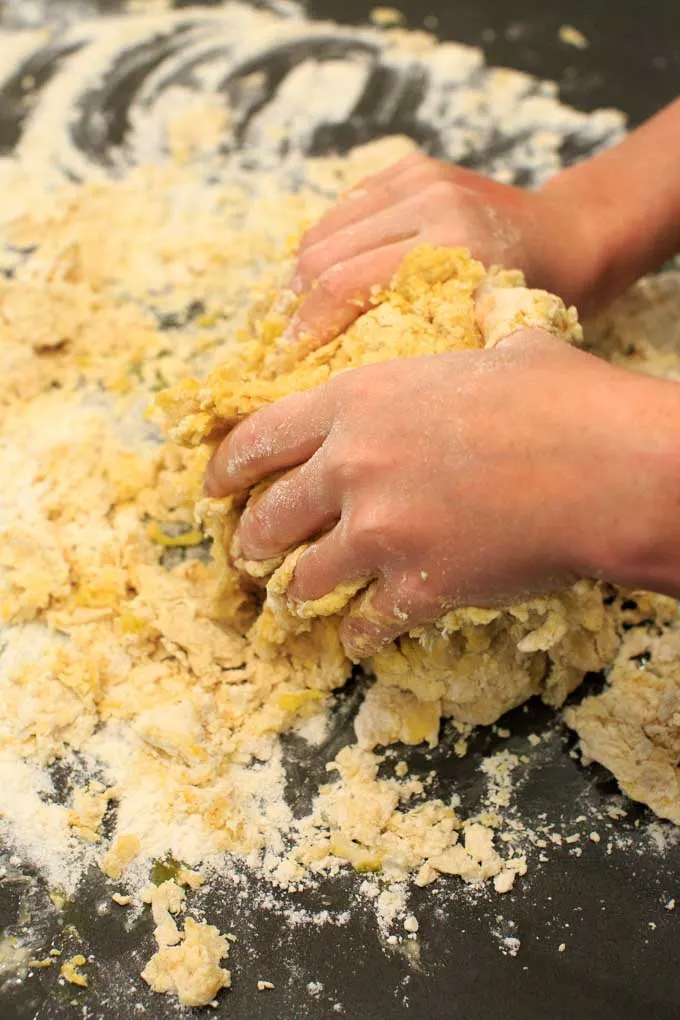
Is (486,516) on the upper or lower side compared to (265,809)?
upper

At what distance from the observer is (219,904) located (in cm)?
111

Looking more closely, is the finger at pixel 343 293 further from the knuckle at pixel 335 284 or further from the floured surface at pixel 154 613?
the floured surface at pixel 154 613

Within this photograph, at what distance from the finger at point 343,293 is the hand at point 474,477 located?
0.74ft

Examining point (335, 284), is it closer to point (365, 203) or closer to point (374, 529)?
point (365, 203)

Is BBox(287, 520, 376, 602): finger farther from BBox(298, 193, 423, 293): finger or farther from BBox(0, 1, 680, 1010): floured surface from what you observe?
BBox(298, 193, 423, 293): finger

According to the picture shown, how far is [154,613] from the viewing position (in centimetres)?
128

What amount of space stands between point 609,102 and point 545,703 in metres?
1.44

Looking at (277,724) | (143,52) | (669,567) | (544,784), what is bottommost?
(544,784)

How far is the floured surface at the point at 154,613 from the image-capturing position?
1.14 meters

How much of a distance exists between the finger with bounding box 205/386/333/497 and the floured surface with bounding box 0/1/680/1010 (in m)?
0.15

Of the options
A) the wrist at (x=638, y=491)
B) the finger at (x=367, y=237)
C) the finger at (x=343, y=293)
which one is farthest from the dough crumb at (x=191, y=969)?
the finger at (x=367, y=237)

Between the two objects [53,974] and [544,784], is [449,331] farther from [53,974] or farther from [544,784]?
[53,974]

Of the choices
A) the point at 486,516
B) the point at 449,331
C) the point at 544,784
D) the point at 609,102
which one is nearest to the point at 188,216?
the point at 449,331

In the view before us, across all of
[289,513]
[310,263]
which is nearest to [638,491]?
[289,513]
